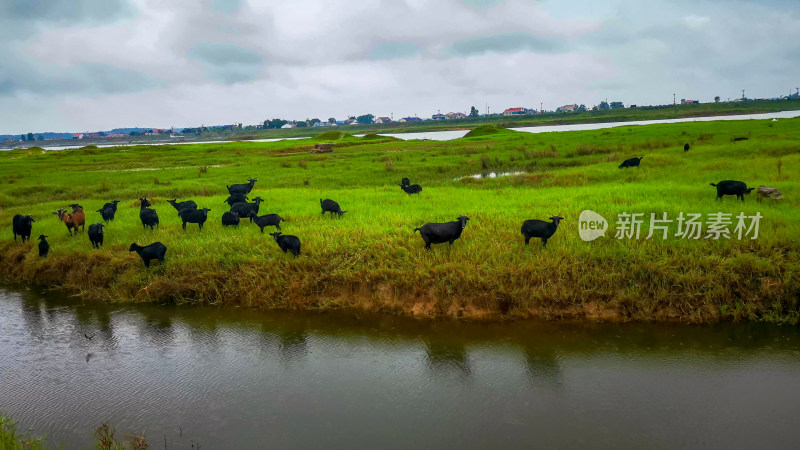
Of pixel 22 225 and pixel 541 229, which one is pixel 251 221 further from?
pixel 541 229

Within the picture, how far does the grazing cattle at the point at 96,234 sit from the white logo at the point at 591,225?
11.8m

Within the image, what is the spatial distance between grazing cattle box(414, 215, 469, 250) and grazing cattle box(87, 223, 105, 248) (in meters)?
8.41

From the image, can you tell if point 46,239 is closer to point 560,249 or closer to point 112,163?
point 560,249

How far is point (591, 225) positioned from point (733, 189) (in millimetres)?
4645

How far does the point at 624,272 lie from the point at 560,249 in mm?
1298

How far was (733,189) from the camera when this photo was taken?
12922mm

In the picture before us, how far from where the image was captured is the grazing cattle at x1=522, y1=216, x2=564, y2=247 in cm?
1031

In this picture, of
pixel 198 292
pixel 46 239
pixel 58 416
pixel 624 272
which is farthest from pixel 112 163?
pixel 624 272

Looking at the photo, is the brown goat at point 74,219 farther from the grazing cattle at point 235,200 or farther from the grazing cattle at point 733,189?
the grazing cattle at point 733,189

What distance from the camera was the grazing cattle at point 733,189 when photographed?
505 inches

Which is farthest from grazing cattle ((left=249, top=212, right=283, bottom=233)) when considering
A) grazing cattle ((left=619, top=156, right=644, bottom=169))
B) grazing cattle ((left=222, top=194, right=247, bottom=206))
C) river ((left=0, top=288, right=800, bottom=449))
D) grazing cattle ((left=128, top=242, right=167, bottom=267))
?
grazing cattle ((left=619, top=156, right=644, bottom=169))

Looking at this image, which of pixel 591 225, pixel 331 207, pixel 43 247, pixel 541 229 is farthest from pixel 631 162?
pixel 43 247

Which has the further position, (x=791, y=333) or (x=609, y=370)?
(x=791, y=333)

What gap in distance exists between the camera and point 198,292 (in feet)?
36.5
